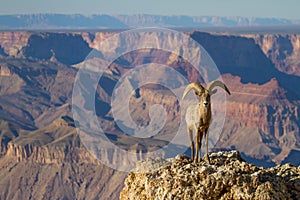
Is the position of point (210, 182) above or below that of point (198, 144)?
below

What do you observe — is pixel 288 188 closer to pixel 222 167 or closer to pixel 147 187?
pixel 222 167

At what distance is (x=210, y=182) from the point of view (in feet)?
69.5

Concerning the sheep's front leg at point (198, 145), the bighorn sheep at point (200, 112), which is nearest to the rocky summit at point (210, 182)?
the sheep's front leg at point (198, 145)

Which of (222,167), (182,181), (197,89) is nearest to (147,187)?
(182,181)

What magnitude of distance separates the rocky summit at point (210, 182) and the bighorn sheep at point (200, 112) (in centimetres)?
159

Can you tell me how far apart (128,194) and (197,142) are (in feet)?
11.4

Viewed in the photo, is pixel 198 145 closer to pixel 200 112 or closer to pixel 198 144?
pixel 198 144

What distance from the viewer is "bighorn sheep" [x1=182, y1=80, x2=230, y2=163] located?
77.7 feet

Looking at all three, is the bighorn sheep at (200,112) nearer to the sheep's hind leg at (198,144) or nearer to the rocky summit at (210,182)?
the sheep's hind leg at (198,144)

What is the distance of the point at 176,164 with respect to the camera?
936 inches

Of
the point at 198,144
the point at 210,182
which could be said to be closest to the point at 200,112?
the point at 198,144

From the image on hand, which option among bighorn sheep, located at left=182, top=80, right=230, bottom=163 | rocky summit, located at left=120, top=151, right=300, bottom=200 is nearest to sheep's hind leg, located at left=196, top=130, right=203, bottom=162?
bighorn sheep, located at left=182, top=80, right=230, bottom=163

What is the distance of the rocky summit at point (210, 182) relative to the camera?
2078cm

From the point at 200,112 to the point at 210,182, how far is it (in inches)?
148
